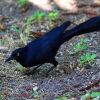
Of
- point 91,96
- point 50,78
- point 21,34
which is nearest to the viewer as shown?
point 91,96

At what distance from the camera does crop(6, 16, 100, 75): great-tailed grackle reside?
20.5 ft

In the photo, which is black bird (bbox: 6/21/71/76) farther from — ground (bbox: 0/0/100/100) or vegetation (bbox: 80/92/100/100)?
vegetation (bbox: 80/92/100/100)

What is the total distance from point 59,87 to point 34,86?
326mm

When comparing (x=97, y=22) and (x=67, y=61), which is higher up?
(x=97, y=22)

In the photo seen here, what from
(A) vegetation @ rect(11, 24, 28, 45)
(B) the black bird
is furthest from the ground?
(B) the black bird

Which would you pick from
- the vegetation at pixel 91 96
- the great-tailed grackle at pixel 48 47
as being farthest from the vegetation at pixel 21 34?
the vegetation at pixel 91 96

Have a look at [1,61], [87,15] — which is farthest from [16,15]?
[1,61]

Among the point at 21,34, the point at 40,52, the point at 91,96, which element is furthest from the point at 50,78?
the point at 21,34

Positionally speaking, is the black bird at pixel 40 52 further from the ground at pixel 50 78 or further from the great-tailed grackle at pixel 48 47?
the ground at pixel 50 78

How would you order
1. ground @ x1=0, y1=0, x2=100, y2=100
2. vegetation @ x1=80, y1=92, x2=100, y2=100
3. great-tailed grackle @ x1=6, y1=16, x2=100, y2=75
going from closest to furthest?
vegetation @ x1=80, y1=92, x2=100, y2=100 → ground @ x1=0, y1=0, x2=100, y2=100 → great-tailed grackle @ x1=6, y1=16, x2=100, y2=75

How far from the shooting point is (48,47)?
6328 mm

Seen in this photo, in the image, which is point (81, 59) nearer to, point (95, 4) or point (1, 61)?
point (1, 61)

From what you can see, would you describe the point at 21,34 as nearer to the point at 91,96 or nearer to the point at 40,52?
the point at 40,52

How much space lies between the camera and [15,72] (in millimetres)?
6523
